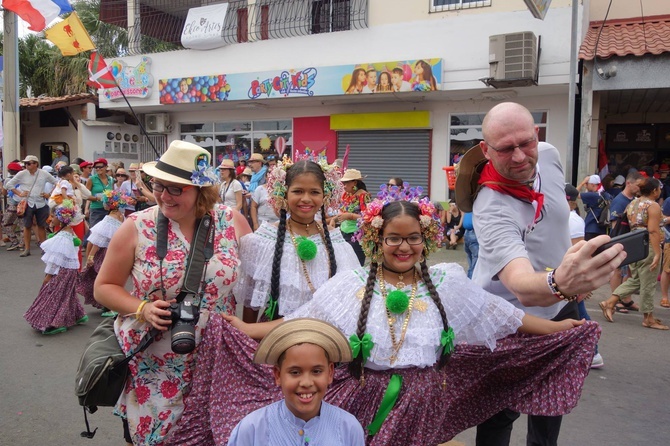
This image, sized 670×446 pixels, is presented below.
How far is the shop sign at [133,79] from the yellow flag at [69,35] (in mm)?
3649

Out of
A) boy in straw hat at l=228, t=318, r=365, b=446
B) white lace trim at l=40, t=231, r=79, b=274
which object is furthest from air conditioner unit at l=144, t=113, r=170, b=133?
boy in straw hat at l=228, t=318, r=365, b=446

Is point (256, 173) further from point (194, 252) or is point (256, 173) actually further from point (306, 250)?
point (194, 252)

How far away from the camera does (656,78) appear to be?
9609mm

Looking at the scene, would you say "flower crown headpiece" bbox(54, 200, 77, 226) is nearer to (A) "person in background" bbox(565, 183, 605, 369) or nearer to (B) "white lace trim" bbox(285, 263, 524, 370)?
(B) "white lace trim" bbox(285, 263, 524, 370)

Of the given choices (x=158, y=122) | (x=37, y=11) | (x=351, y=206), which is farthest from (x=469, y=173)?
(x=158, y=122)

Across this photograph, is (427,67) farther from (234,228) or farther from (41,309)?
(234,228)

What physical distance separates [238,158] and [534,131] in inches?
554

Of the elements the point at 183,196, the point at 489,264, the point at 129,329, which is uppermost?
the point at 183,196

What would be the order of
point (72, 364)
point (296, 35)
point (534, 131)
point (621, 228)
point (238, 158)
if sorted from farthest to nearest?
point (238, 158)
point (296, 35)
point (621, 228)
point (72, 364)
point (534, 131)

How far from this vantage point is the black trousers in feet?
9.66

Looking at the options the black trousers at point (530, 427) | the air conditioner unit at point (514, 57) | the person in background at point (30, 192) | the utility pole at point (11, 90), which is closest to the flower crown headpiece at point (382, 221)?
the black trousers at point (530, 427)

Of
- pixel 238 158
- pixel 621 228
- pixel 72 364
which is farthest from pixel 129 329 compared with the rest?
pixel 238 158

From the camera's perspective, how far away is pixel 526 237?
279cm

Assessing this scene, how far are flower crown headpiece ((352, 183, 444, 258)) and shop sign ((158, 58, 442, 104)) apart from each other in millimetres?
9560
